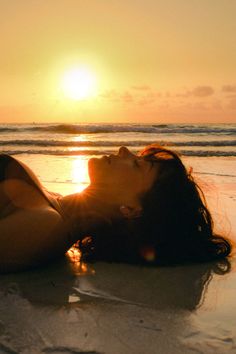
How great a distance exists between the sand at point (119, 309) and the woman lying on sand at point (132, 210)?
0.40 feet

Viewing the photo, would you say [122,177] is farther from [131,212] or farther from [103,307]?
[103,307]

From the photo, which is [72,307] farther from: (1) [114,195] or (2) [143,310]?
(1) [114,195]

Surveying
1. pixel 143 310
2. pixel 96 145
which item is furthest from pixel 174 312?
pixel 96 145

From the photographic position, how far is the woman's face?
3.09 meters

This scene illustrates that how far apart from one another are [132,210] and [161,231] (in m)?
0.25

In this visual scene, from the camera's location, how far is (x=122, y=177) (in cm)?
310

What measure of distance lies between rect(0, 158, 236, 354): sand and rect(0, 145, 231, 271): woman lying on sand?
123mm

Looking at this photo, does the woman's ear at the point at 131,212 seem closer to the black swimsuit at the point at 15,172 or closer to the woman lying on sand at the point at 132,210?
the woman lying on sand at the point at 132,210

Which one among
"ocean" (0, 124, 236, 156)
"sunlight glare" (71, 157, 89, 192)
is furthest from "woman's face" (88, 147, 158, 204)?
"sunlight glare" (71, 157, 89, 192)

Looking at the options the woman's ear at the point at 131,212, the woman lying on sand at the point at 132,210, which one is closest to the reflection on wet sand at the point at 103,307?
the woman lying on sand at the point at 132,210

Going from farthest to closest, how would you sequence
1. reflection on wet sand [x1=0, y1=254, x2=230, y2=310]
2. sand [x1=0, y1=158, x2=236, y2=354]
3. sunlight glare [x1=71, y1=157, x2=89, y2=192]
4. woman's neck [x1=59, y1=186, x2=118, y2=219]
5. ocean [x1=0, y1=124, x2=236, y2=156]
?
ocean [x1=0, y1=124, x2=236, y2=156], sunlight glare [x1=71, y1=157, x2=89, y2=192], woman's neck [x1=59, y1=186, x2=118, y2=219], reflection on wet sand [x1=0, y1=254, x2=230, y2=310], sand [x1=0, y1=158, x2=236, y2=354]

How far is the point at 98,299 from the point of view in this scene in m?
2.38

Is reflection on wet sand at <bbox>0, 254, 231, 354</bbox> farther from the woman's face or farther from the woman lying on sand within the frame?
the woman's face

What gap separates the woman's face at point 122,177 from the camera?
3088 mm
